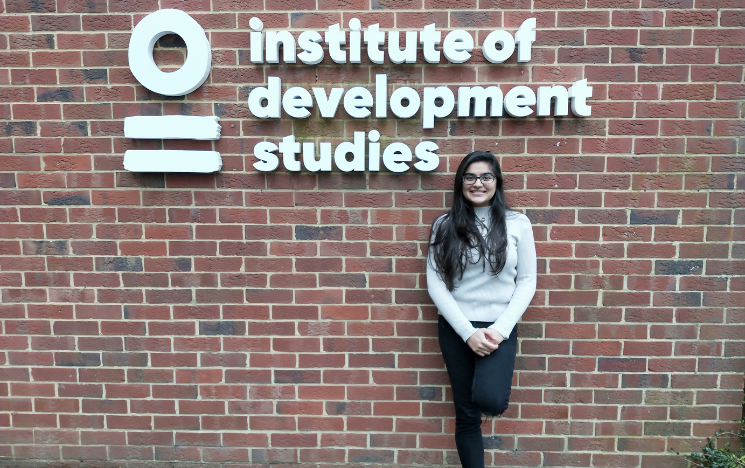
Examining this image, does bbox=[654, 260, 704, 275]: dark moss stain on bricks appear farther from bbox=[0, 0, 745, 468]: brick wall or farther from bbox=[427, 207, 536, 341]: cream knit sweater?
bbox=[427, 207, 536, 341]: cream knit sweater

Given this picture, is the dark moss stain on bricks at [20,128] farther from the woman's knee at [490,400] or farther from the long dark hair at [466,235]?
the woman's knee at [490,400]

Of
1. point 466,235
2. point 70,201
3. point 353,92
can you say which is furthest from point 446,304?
point 70,201

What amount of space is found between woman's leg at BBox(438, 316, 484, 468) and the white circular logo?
193 cm

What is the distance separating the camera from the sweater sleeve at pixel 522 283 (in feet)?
7.95

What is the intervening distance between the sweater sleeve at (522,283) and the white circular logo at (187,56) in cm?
196

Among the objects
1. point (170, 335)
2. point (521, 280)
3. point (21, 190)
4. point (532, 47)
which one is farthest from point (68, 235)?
point (532, 47)

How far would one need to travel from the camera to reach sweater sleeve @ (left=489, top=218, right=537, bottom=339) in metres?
2.42

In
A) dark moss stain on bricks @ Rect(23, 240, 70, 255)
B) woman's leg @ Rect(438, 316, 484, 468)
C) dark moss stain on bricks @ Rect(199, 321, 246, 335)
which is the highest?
dark moss stain on bricks @ Rect(23, 240, 70, 255)

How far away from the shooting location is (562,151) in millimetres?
2695

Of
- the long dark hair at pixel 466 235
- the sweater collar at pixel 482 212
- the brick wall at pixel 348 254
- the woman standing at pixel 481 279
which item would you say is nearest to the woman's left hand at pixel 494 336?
the woman standing at pixel 481 279

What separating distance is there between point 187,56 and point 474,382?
2349 millimetres

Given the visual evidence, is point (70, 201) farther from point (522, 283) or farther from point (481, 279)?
point (522, 283)

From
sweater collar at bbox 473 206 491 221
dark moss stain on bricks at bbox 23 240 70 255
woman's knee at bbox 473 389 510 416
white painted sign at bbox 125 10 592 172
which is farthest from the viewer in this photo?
dark moss stain on bricks at bbox 23 240 70 255

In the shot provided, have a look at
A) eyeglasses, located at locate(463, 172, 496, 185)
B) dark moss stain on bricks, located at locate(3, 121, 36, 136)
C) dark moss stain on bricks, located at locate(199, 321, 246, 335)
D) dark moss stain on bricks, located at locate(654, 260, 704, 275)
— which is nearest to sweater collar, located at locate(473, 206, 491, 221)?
eyeglasses, located at locate(463, 172, 496, 185)
